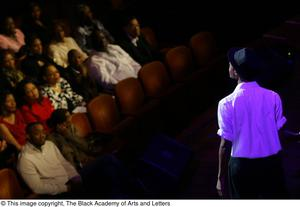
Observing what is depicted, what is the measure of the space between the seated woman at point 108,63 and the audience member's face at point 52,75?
38 centimetres

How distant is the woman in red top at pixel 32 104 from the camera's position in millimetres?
2680

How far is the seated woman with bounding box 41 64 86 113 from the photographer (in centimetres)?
287

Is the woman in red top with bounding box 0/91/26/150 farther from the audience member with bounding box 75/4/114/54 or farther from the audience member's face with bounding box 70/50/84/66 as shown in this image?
the audience member with bounding box 75/4/114/54

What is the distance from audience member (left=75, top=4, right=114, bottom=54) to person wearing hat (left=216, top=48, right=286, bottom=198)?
192 centimetres

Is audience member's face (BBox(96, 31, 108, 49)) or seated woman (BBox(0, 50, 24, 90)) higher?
seated woman (BBox(0, 50, 24, 90))

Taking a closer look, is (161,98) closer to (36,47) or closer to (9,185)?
(36,47)

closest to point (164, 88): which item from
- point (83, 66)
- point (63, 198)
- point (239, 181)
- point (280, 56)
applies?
point (83, 66)

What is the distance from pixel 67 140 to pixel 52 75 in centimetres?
47

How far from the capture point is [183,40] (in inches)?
163

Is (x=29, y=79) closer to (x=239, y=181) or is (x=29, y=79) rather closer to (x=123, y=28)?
(x=123, y=28)

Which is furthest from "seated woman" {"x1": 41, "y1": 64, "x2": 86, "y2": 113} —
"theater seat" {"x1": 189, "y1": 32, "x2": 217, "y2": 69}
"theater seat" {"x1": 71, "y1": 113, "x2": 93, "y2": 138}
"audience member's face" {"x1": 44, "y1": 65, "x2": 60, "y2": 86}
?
"theater seat" {"x1": 189, "y1": 32, "x2": 217, "y2": 69}

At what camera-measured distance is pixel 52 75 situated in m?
2.86

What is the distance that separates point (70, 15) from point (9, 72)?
117cm

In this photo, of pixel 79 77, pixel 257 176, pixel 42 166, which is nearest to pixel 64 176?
pixel 42 166
